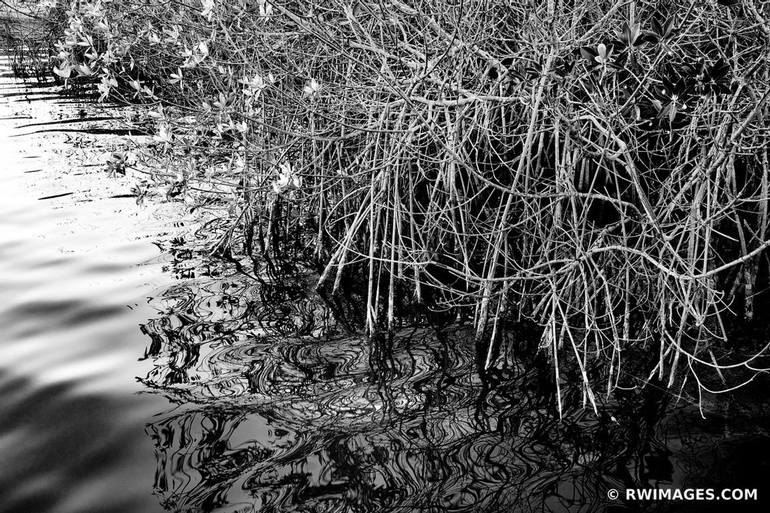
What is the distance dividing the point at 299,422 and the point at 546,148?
3.04m

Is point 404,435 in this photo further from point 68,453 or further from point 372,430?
point 68,453

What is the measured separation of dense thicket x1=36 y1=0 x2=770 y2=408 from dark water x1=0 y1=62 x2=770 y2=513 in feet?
1.15

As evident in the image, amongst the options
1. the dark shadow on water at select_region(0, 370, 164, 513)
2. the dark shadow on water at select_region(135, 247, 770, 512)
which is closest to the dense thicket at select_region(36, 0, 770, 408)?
the dark shadow on water at select_region(135, 247, 770, 512)

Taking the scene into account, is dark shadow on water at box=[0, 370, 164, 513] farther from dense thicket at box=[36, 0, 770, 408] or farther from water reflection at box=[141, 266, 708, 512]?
dense thicket at box=[36, 0, 770, 408]

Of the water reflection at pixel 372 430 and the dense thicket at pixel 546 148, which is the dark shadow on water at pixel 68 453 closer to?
the water reflection at pixel 372 430

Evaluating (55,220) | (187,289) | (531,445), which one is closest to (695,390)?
(531,445)

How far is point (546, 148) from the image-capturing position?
5785 millimetres

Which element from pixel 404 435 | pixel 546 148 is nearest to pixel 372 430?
pixel 404 435

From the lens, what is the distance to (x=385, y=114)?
223 inches

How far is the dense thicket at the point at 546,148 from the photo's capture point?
166 inches

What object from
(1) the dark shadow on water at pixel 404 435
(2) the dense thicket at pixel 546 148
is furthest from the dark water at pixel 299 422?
(2) the dense thicket at pixel 546 148

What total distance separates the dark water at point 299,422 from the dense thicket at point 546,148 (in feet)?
1.15

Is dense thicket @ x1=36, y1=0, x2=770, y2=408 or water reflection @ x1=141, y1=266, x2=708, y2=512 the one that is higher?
dense thicket @ x1=36, y1=0, x2=770, y2=408

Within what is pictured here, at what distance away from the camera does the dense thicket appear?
13.9ft
